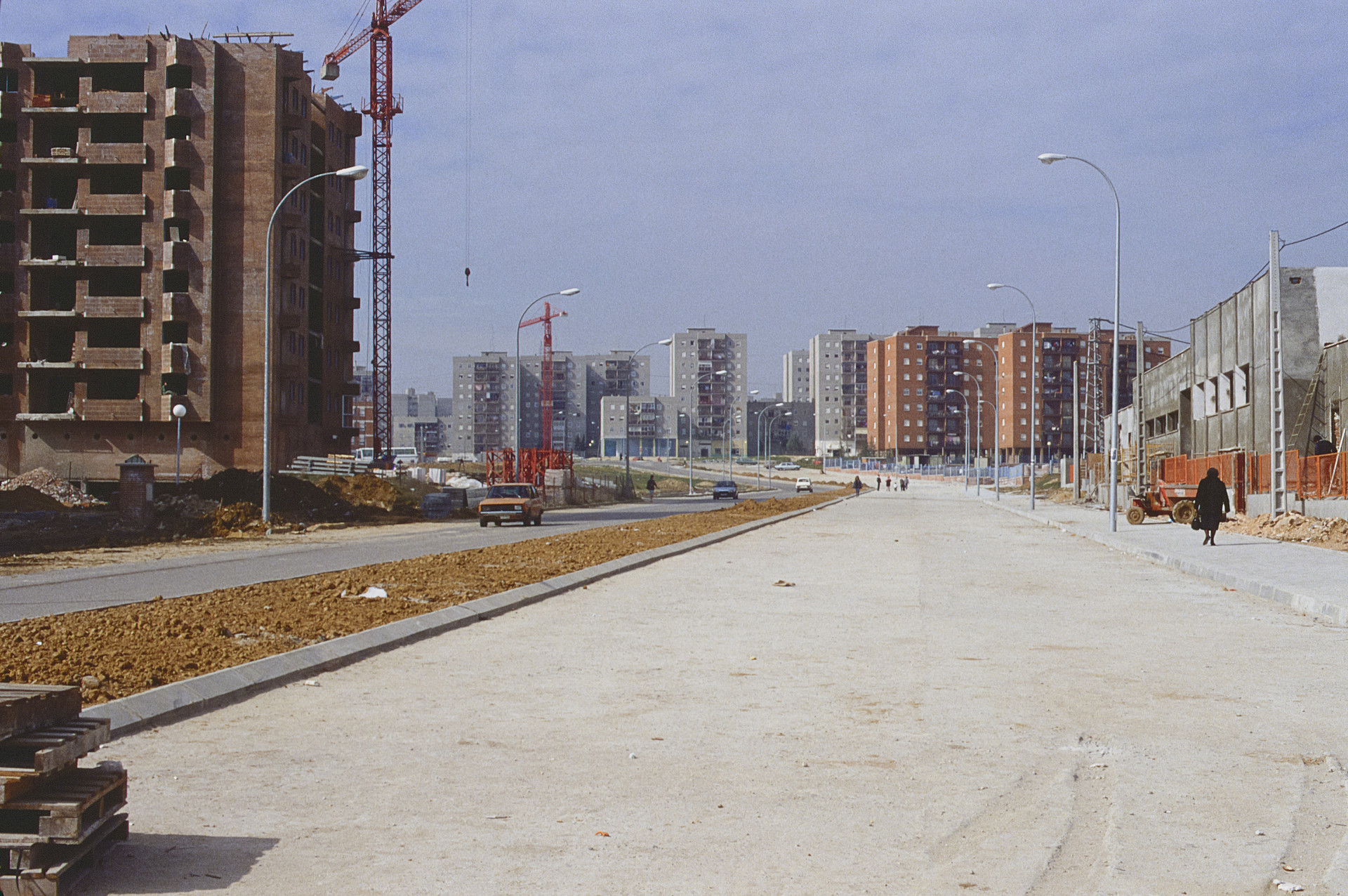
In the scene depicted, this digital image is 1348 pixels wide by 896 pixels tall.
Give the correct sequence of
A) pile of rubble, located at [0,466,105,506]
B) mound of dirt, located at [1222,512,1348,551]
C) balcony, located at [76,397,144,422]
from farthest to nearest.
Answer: balcony, located at [76,397,144,422] < pile of rubble, located at [0,466,105,506] < mound of dirt, located at [1222,512,1348,551]

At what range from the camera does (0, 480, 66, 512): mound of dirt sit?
41.9 meters

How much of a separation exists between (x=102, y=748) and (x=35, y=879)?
255 cm

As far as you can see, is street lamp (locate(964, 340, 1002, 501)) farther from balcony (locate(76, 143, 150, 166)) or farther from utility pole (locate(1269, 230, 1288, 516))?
balcony (locate(76, 143, 150, 166))

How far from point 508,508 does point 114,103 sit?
115 feet

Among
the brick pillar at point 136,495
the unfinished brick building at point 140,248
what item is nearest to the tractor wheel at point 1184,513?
the brick pillar at point 136,495

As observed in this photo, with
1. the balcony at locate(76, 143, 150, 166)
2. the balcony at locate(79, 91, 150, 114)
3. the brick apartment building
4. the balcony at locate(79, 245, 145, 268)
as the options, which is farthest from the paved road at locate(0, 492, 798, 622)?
the brick apartment building

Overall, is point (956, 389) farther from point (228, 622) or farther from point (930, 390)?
point (228, 622)

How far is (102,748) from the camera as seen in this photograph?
6430mm

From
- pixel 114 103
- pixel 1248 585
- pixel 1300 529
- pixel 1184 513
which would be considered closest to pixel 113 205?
pixel 114 103

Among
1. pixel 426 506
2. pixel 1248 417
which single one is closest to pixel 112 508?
pixel 426 506

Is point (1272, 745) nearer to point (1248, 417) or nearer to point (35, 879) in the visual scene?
point (35, 879)

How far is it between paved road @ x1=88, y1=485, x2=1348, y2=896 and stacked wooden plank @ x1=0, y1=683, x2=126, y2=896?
0.25 m

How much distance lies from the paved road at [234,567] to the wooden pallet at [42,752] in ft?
30.3

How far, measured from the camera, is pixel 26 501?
141ft
